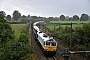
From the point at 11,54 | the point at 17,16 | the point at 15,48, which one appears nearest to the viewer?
the point at 11,54

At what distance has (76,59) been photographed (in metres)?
31.7

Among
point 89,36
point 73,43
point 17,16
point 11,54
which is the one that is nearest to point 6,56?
point 11,54

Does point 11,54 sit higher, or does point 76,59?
point 11,54

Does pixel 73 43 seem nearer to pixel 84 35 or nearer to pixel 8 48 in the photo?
pixel 84 35

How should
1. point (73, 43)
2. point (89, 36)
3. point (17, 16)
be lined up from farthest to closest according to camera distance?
point (17, 16), point (73, 43), point (89, 36)

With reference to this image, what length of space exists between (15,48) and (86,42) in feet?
58.0

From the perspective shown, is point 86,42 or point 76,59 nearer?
point 76,59

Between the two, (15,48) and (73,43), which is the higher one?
(15,48)

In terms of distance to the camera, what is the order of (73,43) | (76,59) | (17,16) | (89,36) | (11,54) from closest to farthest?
1. (11,54)
2. (76,59)
3. (89,36)
4. (73,43)
5. (17,16)

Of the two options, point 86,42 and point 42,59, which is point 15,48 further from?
point 86,42

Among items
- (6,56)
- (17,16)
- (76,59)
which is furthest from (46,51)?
(17,16)

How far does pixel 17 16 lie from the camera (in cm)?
17500

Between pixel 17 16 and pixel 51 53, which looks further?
pixel 17 16

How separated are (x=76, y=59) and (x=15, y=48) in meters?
13.9
